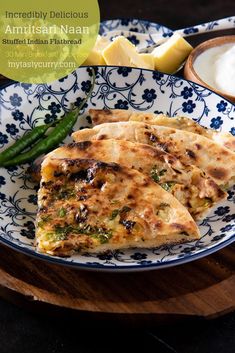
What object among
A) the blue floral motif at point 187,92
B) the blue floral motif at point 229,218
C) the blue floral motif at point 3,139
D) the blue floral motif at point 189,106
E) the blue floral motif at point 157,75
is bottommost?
the blue floral motif at point 229,218

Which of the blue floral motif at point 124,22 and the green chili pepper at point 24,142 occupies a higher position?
the blue floral motif at point 124,22

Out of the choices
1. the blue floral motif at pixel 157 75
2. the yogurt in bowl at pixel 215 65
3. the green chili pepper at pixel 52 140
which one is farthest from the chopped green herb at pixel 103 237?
the yogurt in bowl at pixel 215 65

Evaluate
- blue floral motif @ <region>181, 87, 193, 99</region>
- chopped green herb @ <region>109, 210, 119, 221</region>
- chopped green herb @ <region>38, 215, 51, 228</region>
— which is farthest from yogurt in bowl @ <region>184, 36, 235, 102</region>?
chopped green herb @ <region>38, 215, 51, 228</region>

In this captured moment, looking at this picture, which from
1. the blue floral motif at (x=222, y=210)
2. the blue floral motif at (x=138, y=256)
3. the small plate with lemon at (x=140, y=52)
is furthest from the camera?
the small plate with lemon at (x=140, y=52)

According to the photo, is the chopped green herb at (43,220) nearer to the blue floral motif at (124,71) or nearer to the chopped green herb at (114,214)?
the chopped green herb at (114,214)

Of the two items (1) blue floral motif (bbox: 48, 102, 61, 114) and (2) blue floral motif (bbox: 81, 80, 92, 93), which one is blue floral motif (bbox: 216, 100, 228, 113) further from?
(1) blue floral motif (bbox: 48, 102, 61, 114)

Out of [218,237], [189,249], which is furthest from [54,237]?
[218,237]

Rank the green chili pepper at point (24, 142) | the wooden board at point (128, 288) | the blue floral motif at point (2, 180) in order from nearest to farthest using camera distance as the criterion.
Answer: the wooden board at point (128, 288), the blue floral motif at point (2, 180), the green chili pepper at point (24, 142)
